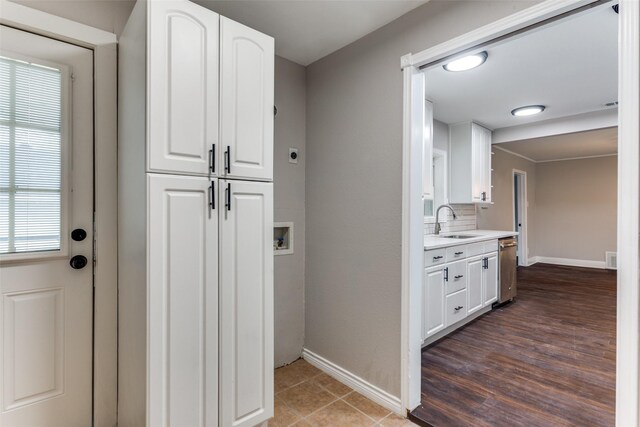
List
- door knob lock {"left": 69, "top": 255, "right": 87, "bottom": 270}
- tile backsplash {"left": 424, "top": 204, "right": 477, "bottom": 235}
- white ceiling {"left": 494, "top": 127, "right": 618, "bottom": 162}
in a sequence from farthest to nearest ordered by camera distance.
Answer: white ceiling {"left": 494, "top": 127, "right": 618, "bottom": 162}, tile backsplash {"left": 424, "top": 204, "right": 477, "bottom": 235}, door knob lock {"left": 69, "top": 255, "right": 87, "bottom": 270}

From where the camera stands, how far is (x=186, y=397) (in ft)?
4.67

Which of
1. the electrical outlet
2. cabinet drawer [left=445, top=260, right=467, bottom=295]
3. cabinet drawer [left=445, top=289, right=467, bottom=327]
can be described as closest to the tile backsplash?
cabinet drawer [left=445, top=260, right=467, bottom=295]

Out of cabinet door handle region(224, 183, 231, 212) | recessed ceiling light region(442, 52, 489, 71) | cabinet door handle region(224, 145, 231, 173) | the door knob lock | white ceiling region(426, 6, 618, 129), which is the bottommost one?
the door knob lock

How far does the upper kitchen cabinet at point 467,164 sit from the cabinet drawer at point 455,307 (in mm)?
1519

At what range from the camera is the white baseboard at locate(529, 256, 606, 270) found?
6.56 metres

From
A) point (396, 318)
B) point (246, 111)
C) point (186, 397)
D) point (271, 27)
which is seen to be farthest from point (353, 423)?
point (271, 27)

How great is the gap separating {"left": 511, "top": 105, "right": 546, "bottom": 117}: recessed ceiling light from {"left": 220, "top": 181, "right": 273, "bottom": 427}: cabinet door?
141 inches

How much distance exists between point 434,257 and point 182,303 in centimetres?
214

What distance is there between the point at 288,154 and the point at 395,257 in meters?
1.19

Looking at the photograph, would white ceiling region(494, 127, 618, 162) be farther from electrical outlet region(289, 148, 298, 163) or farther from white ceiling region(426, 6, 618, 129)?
electrical outlet region(289, 148, 298, 163)

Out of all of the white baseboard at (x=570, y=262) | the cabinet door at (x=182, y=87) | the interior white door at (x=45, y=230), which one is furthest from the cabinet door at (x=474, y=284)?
the white baseboard at (x=570, y=262)

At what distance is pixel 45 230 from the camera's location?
159 cm

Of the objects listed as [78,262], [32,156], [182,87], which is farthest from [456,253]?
[32,156]

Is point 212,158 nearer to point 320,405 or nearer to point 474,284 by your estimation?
point 320,405
